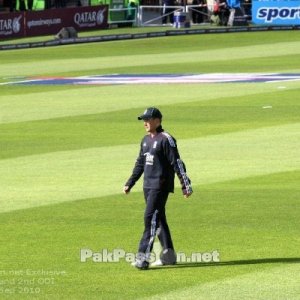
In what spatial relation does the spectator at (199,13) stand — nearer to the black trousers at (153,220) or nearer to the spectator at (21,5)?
Result: the spectator at (21,5)

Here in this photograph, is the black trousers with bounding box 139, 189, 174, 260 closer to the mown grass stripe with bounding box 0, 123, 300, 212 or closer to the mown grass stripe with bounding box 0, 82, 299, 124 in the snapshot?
the mown grass stripe with bounding box 0, 123, 300, 212

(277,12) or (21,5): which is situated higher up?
(21,5)

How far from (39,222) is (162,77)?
23.4 metres

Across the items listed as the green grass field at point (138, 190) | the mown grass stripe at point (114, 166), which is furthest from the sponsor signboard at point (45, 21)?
the mown grass stripe at point (114, 166)

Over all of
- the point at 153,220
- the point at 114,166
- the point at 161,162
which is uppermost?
the point at 161,162

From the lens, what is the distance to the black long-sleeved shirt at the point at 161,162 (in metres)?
14.4

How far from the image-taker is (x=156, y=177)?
1448 cm

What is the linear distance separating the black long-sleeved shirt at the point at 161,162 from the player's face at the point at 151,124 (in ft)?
0.40

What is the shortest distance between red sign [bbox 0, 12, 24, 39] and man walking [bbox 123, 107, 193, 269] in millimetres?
42620

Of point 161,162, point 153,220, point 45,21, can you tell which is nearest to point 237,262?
point 153,220

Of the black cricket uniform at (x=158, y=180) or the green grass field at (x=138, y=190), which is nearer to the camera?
the green grass field at (x=138, y=190)

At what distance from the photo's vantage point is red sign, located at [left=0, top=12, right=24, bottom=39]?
56.7 metres

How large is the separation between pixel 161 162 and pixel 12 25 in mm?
43576

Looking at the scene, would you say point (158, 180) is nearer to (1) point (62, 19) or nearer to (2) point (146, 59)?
(2) point (146, 59)
